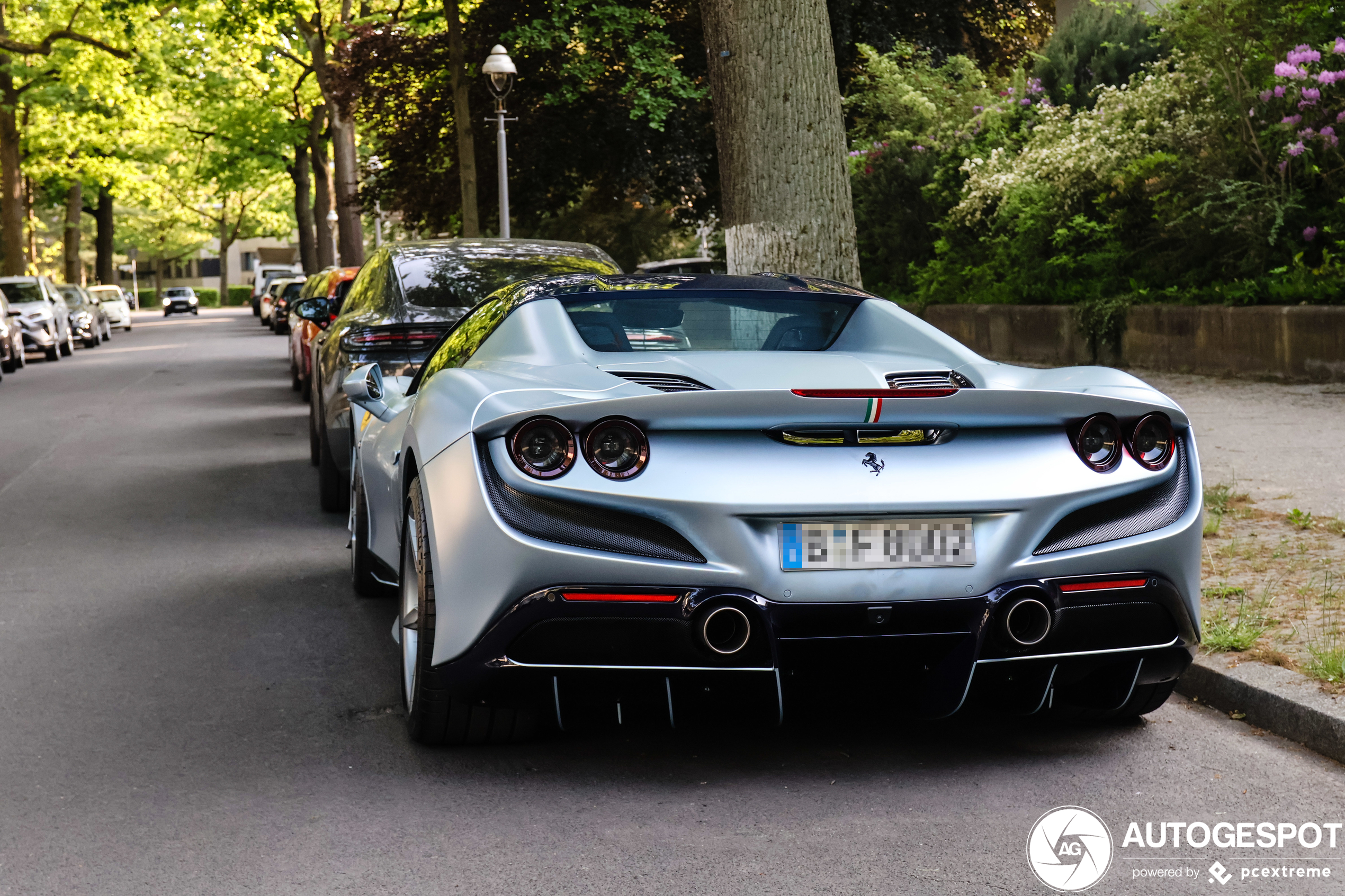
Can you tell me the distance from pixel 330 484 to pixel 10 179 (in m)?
38.7

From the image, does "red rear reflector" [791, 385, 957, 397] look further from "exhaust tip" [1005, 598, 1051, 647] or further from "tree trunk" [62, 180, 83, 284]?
"tree trunk" [62, 180, 83, 284]

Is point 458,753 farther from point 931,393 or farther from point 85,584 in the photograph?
point 85,584

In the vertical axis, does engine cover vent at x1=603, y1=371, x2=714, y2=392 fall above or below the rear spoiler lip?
above

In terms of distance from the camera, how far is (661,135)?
28359mm

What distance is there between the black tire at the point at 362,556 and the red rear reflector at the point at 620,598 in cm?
281

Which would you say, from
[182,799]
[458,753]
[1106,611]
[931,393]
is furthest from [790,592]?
[182,799]

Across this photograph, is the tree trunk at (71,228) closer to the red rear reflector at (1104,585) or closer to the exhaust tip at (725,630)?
the exhaust tip at (725,630)

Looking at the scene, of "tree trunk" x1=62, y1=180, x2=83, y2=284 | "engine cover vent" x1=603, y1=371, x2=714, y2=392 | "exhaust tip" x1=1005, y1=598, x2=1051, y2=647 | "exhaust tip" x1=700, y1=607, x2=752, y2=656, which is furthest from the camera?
"tree trunk" x1=62, y1=180, x2=83, y2=284

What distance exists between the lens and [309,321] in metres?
13.5

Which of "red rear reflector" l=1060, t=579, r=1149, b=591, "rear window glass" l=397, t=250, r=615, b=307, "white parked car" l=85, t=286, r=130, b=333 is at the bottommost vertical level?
"red rear reflector" l=1060, t=579, r=1149, b=591

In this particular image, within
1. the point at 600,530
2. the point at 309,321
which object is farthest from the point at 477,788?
the point at 309,321

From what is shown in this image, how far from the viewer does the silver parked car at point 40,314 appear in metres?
29.8

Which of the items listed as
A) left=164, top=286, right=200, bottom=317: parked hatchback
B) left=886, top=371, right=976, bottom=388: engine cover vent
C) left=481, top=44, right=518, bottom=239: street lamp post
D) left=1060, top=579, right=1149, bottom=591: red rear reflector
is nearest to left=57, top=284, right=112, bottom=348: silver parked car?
left=481, top=44, right=518, bottom=239: street lamp post

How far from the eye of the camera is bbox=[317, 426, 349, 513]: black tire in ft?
30.9
